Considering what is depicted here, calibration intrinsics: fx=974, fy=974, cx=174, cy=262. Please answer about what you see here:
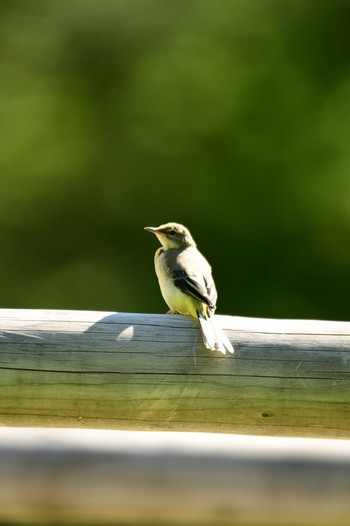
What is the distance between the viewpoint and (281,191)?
34.8ft

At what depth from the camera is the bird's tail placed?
3.58 metres

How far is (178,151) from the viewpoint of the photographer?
10.9 metres

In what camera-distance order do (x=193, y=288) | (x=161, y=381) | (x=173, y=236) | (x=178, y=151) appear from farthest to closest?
(x=178, y=151)
(x=173, y=236)
(x=193, y=288)
(x=161, y=381)

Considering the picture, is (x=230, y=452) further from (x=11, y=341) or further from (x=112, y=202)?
(x=112, y=202)

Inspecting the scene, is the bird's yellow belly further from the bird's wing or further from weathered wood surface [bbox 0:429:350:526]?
weathered wood surface [bbox 0:429:350:526]

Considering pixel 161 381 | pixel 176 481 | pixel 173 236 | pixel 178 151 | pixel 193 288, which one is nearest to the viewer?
pixel 161 381

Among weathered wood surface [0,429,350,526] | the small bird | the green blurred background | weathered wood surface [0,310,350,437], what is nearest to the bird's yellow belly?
the small bird

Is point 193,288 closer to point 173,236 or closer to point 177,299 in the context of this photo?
point 177,299

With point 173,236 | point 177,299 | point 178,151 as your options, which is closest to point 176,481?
point 173,236

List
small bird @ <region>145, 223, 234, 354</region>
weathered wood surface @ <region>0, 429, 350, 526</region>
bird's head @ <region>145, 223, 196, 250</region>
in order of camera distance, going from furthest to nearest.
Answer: weathered wood surface @ <region>0, 429, 350, 526</region>
bird's head @ <region>145, 223, 196, 250</region>
small bird @ <region>145, 223, 234, 354</region>

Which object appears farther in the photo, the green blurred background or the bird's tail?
the green blurred background

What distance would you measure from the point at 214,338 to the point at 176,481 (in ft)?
11.2

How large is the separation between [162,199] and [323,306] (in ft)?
7.02

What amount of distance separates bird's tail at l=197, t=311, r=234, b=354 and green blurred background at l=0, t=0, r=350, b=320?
6524mm
